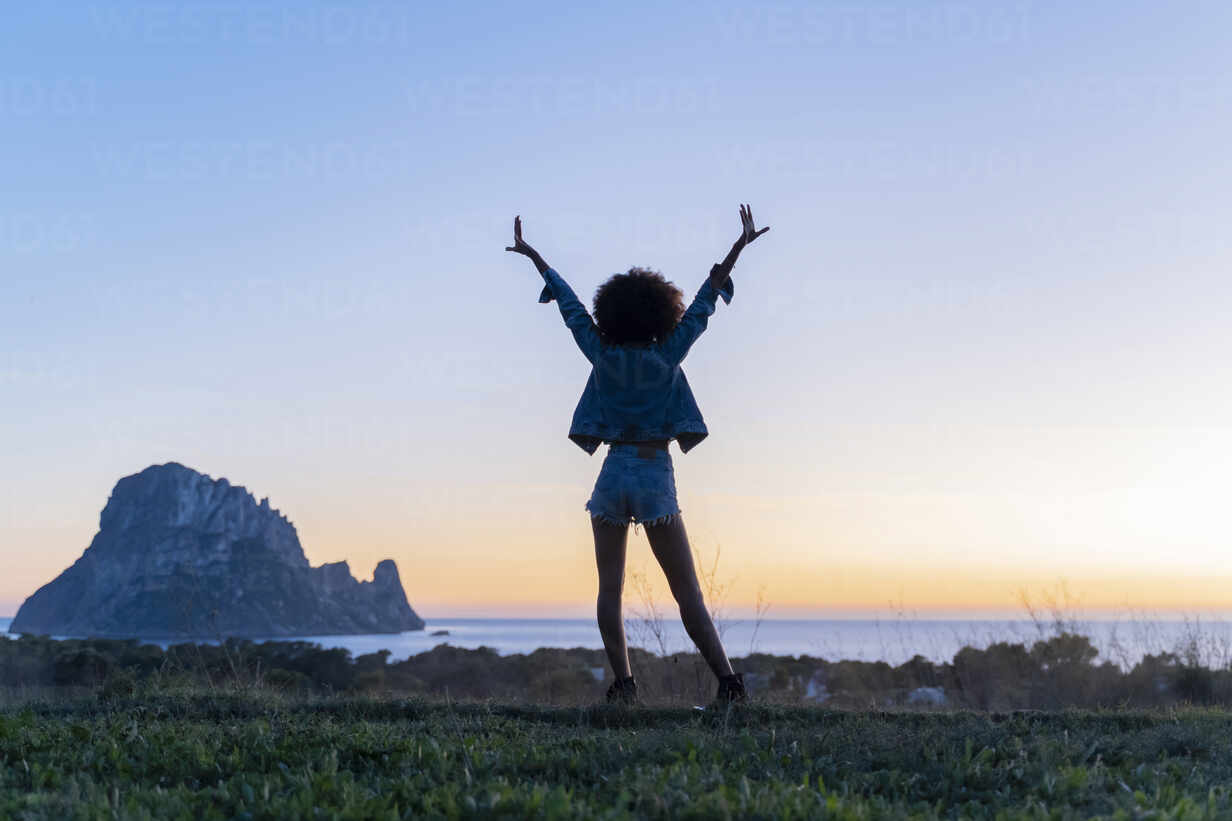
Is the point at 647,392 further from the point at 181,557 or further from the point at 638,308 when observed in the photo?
the point at 181,557

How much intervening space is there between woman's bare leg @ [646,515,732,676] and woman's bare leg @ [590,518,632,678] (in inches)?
8.8

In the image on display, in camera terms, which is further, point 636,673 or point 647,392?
point 636,673

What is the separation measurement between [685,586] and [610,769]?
7.13 ft

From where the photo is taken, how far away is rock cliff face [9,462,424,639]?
31047 millimetres

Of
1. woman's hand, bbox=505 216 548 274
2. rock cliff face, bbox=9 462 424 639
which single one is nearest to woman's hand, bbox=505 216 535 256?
woman's hand, bbox=505 216 548 274

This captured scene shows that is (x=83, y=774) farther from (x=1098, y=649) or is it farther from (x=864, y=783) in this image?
(x=1098, y=649)

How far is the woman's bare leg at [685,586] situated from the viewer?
5590 millimetres

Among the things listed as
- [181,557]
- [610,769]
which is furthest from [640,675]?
[181,557]

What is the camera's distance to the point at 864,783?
331 centimetres

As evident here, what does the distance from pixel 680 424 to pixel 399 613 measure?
56129 mm

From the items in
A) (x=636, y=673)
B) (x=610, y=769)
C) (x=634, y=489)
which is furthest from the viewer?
(x=636, y=673)

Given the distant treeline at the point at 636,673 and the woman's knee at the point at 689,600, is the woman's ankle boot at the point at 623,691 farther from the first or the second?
the woman's knee at the point at 689,600

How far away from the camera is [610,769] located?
352 cm

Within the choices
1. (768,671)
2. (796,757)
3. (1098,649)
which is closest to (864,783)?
(796,757)
